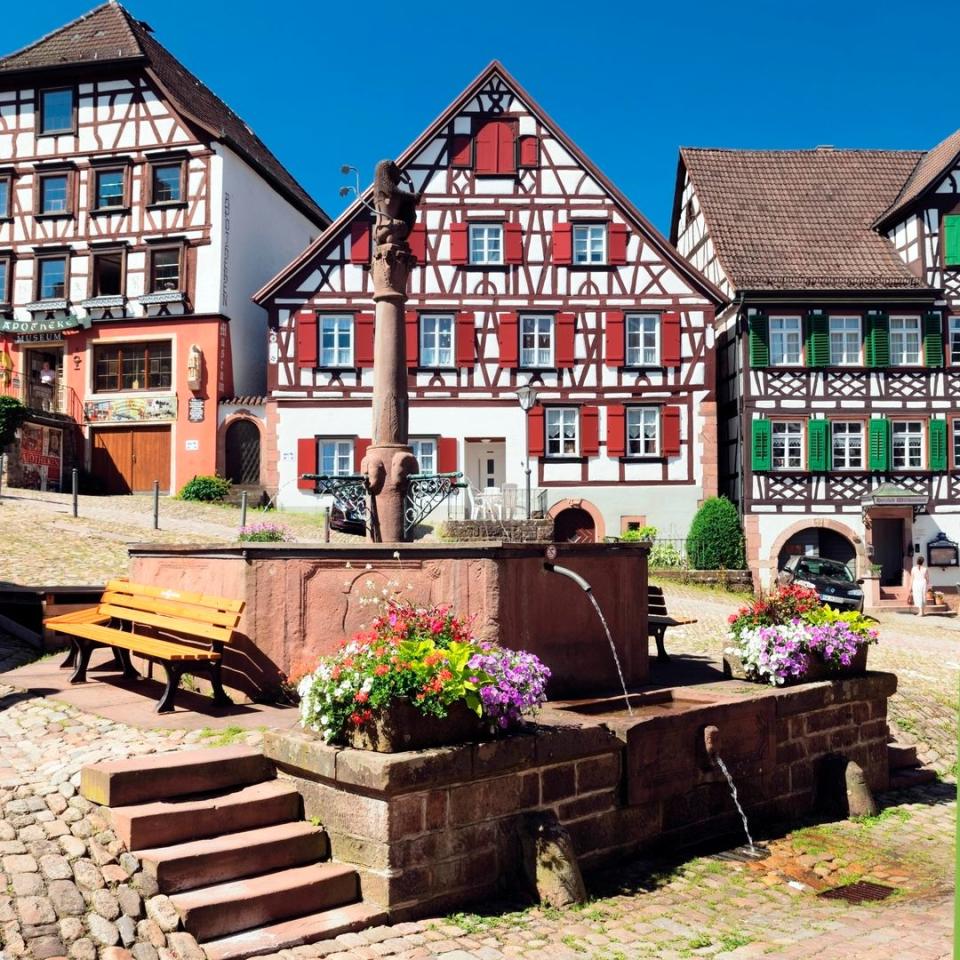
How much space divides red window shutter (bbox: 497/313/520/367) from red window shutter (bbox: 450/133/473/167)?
14.3 feet

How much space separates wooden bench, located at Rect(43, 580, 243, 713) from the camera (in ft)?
27.3

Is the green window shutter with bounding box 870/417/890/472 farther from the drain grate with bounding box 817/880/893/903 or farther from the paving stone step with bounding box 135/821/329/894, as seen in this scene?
the paving stone step with bounding box 135/821/329/894

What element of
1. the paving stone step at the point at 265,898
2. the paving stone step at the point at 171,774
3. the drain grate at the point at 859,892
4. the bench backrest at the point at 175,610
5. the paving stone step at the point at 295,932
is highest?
the bench backrest at the point at 175,610

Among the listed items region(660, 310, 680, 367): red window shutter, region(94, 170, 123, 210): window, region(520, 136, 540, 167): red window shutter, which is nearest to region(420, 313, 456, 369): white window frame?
region(520, 136, 540, 167): red window shutter

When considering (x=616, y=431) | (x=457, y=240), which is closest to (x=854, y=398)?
(x=616, y=431)

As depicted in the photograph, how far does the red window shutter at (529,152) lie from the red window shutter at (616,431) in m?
7.18

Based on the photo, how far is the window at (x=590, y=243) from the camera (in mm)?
30219

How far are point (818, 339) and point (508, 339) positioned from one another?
856 cm

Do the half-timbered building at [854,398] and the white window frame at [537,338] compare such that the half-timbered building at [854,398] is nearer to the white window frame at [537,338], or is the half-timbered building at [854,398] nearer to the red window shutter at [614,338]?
the red window shutter at [614,338]

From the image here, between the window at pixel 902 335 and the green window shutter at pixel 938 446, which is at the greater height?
the window at pixel 902 335

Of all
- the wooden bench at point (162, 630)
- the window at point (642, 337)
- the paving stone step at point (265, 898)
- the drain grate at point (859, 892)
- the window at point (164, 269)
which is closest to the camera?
the paving stone step at point (265, 898)

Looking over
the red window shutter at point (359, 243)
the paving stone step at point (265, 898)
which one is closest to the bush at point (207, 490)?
the red window shutter at point (359, 243)

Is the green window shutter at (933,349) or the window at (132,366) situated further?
the window at (132,366)

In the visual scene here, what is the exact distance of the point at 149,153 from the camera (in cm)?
3219
